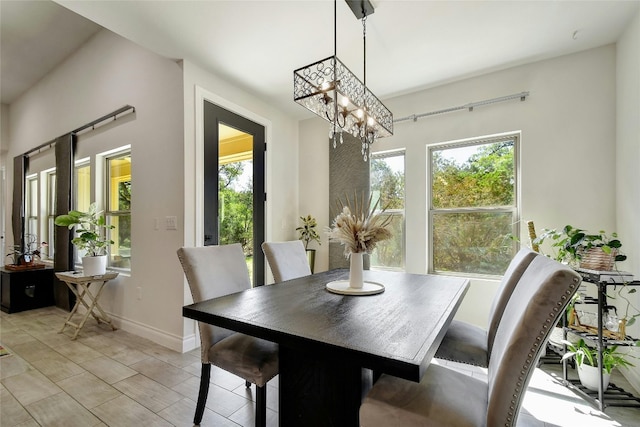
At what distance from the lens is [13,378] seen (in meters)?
2.17

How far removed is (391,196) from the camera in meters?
3.60

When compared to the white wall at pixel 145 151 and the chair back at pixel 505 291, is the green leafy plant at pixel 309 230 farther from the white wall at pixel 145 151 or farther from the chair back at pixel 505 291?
the chair back at pixel 505 291

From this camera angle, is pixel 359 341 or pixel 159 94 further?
pixel 159 94

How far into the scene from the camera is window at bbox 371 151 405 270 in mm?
3521

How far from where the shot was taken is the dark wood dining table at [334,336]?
0.92 meters

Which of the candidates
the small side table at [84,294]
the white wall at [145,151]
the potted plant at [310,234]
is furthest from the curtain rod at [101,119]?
the potted plant at [310,234]

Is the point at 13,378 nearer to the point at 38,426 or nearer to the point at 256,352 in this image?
the point at 38,426

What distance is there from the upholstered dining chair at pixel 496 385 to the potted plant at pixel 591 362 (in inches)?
55.9

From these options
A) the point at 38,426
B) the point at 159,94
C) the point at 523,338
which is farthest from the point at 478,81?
the point at 38,426

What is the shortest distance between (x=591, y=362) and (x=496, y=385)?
181 cm

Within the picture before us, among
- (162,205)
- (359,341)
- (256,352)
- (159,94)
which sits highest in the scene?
(159,94)

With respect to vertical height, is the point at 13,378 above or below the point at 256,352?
below

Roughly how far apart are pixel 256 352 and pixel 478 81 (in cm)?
327

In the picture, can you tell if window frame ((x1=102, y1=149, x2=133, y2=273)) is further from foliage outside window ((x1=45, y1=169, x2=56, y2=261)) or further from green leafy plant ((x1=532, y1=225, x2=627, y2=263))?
green leafy plant ((x1=532, y1=225, x2=627, y2=263))
